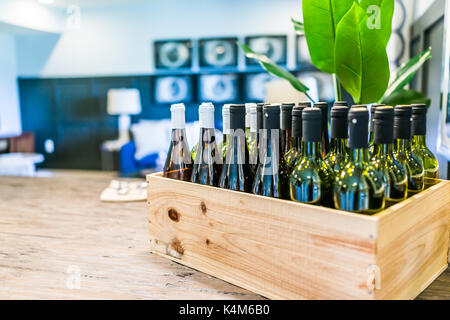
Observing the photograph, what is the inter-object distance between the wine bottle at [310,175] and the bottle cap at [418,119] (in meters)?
0.21

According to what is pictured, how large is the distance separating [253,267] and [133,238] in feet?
1.35

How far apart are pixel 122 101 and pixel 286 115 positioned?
501cm

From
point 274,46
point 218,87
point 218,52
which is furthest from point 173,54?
point 274,46

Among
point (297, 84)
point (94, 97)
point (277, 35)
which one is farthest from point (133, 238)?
point (94, 97)

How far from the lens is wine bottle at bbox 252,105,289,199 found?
0.78m

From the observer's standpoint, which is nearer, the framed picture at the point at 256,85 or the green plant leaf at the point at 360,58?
the green plant leaf at the point at 360,58

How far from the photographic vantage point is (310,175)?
2.24 ft

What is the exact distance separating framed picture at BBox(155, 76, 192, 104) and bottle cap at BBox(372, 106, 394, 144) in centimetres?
519

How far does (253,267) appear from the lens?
74cm

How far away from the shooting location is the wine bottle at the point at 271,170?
78 centimetres

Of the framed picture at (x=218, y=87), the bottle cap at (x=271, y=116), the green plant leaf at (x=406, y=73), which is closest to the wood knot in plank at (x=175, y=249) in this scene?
the bottle cap at (x=271, y=116)

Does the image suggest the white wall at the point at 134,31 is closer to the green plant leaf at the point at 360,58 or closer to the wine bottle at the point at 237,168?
the green plant leaf at the point at 360,58

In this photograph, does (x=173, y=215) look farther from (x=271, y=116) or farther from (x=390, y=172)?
(x=390, y=172)
